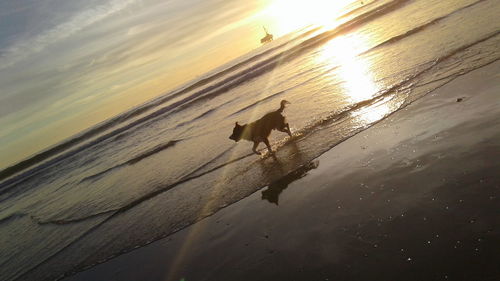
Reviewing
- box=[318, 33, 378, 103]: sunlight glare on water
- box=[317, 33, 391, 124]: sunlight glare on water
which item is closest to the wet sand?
box=[317, 33, 391, 124]: sunlight glare on water

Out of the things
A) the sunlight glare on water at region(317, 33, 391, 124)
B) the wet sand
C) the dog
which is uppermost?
the dog

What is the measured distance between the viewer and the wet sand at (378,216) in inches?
177

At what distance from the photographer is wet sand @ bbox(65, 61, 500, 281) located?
4.50m

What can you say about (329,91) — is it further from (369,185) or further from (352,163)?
(369,185)

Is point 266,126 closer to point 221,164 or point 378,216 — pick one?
point 221,164

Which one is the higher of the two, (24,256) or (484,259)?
(24,256)

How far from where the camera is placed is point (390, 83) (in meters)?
12.6

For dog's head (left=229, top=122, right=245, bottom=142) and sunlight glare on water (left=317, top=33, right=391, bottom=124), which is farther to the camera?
dog's head (left=229, top=122, right=245, bottom=142)

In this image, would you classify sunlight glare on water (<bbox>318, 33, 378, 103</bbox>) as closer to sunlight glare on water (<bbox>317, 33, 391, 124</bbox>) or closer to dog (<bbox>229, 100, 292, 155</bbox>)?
sunlight glare on water (<bbox>317, 33, 391, 124</bbox>)

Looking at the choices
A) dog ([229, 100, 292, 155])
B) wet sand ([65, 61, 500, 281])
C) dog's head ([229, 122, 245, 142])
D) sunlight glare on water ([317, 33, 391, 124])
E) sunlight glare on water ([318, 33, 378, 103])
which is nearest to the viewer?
wet sand ([65, 61, 500, 281])

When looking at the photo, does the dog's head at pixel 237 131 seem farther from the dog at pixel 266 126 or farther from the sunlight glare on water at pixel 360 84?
the sunlight glare on water at pixel 360 84

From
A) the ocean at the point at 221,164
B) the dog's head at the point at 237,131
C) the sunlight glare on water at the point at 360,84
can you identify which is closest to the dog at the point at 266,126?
the dog's head at the point at 237,131

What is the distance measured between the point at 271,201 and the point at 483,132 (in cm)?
402

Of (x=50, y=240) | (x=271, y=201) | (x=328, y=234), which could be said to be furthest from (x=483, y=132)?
(x=50, y=240)
